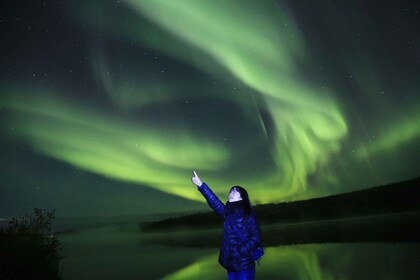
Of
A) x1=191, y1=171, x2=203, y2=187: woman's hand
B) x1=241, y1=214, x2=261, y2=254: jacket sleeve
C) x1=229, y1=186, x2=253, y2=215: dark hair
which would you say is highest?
x1=191, y1=171, x2=203, y2=187: woman's hand

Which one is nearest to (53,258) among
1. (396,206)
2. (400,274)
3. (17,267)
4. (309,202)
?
(17,267)

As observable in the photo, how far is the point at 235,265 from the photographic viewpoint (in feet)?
21.4

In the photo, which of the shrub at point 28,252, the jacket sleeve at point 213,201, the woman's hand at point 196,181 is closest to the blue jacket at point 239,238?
the jacket sleeve at point 213,201

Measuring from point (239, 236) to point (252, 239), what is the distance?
20 cm

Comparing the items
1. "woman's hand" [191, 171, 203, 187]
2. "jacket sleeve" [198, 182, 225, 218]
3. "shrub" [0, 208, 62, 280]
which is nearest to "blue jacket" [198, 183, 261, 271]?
"jacket sleeve" [198, 182, 225, 218]

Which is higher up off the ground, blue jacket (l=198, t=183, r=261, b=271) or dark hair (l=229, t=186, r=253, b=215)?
dark hair (l=229, t=186, r=253, b=215)

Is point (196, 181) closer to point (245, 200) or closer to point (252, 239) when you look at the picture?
point (245, 200)

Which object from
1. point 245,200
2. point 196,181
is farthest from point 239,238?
point 196,181

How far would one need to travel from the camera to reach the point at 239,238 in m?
6.50

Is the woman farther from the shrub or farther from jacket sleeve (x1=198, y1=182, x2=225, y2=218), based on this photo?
the shrub

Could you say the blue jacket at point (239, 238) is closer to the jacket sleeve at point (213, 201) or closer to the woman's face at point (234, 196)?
the woman's face at point (234, 196)

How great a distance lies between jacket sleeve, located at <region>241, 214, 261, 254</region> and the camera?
21.0ft

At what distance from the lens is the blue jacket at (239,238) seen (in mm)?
6426

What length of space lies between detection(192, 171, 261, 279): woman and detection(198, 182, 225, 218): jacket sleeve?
0.20 m
